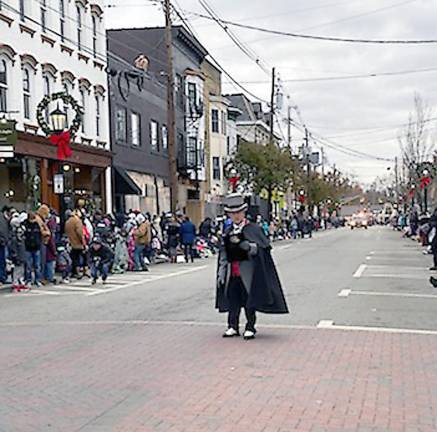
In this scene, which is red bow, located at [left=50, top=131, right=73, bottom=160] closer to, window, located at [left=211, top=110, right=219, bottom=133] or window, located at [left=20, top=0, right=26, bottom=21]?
window, located at [left=20, top=0, right=26, bottom=21]

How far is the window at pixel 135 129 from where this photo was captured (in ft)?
121

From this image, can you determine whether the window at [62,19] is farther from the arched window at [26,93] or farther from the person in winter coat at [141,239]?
the person in winter coat at [141,239]

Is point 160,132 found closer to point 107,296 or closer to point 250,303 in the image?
point 107,296

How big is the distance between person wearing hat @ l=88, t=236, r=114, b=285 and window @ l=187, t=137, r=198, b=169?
1103 inches

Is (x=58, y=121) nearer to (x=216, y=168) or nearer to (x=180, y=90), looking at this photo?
(x=180, y=90)

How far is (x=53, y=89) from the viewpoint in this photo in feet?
92.0

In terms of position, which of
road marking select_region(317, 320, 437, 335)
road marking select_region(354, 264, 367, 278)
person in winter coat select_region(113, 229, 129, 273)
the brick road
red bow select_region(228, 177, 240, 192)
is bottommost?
road marking select_region(354, 264, 367, 278)

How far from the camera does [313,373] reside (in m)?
8.30

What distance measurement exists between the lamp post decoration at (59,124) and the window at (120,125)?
25.8 ft

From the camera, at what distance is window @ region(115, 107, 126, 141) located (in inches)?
1366

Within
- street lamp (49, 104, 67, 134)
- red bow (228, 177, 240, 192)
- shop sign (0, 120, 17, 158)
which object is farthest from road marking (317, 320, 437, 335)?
red bow (228, 177, 240, 192)

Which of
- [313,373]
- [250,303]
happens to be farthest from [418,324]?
[313,373]

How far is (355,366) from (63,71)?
22390 mm

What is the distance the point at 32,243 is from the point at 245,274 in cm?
862
